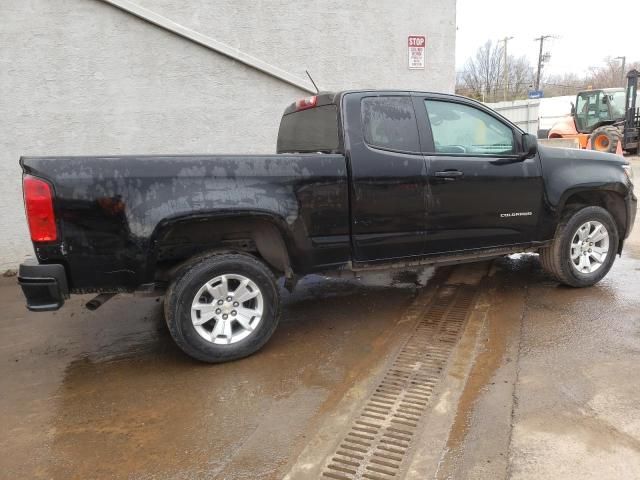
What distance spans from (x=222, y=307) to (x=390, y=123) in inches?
79.6

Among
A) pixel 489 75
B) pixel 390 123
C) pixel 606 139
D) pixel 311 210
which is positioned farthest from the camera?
pixel 489 75

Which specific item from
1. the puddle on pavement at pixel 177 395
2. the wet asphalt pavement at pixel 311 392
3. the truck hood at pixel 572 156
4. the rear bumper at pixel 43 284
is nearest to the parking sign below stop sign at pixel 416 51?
the truck hood at pixel 572 156

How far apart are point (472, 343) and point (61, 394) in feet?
9.88

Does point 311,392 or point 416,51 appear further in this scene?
point 416,51

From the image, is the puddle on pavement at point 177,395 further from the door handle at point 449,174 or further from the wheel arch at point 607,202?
the wheel arch at point 607,202

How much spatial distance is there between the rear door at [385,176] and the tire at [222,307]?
Result: 846mm

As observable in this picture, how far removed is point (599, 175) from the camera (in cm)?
496

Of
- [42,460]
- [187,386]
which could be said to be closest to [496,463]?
[187,386]

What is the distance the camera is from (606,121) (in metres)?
20.1

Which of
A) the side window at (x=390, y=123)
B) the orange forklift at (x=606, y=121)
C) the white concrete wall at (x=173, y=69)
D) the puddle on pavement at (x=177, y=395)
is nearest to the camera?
the puddle on pavement at (x=177, y=395)

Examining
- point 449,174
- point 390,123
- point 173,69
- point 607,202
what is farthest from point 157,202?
point 607,202

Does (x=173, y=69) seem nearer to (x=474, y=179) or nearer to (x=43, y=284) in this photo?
(x=43, y=284)

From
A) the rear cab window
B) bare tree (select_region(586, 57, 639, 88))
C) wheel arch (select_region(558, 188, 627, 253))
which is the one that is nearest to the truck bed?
the rear cab window

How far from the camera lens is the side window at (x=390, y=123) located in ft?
13.5
